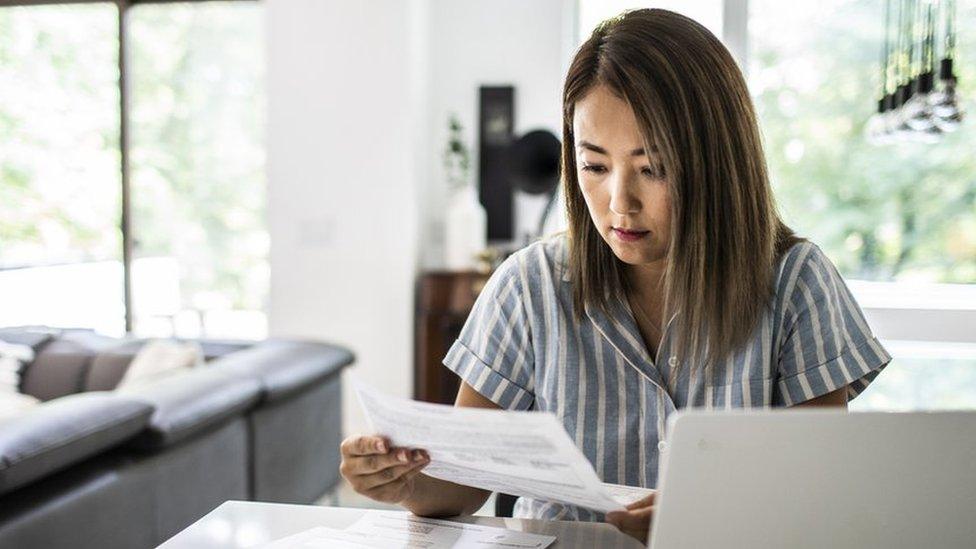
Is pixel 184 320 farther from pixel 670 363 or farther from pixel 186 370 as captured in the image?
pixel 670 363

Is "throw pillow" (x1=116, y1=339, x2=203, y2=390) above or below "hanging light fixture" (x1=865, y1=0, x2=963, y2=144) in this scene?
below

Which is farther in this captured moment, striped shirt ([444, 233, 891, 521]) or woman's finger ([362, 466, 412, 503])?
striped shirt ([444, 233, 891, 521])

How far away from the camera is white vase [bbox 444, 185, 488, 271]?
160 inches

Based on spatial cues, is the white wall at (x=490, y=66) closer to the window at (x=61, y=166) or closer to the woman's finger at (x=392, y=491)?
the window at (x=61, y=166)

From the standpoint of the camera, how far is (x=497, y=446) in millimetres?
797

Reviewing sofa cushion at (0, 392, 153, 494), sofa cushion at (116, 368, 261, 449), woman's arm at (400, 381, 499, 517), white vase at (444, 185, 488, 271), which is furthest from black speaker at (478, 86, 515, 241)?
woman's arm at (400, 381, 499, 517)

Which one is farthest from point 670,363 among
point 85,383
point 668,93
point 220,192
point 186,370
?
point 220,192

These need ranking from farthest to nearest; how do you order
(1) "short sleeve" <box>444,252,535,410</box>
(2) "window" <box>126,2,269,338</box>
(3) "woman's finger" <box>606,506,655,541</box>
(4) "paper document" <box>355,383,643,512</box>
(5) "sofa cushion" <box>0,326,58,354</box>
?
(2) "window" <box>126,2,269,338</box>
(5) "sofa cushion" <box>0,326,58,354</box>
(1) "short sleeve" <box>444,252,535,410</box>
(3) "woman's finger" <box>606,506,655,541</box>
(4) "paper document" <box>355,383,643,512</box>

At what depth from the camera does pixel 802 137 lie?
3.96m

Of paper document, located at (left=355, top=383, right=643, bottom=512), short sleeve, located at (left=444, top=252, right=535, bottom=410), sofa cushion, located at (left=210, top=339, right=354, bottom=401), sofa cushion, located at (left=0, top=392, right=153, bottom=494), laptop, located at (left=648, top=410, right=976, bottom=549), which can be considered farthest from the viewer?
sofa cushion, located at (left=210, top=339, right=354, bottom=401)

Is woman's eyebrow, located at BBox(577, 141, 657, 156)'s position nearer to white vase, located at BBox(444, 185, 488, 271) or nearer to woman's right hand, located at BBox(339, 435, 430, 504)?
woman's right hand, located at BBox(339, 435, 430, 504)

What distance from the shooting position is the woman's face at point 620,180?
43.8 inches

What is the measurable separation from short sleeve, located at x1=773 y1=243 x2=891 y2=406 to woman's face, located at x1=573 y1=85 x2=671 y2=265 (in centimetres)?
18

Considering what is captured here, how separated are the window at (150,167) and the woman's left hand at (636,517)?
3.97 meters
